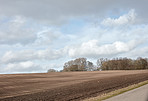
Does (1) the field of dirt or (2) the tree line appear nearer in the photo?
(1) the field of dirt

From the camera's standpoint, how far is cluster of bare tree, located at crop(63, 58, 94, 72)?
133125 mm

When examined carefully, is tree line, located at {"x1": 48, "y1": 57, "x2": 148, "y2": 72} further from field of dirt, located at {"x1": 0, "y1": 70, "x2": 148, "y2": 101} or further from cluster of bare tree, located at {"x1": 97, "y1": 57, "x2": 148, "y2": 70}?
field of dirt, located at {"x1": 0, "y1": 70, "x2": 148, "y2": 101}

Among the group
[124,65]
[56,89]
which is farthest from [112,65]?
[56,89]

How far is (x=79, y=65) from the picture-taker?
470ft

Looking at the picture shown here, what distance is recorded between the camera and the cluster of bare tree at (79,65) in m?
133

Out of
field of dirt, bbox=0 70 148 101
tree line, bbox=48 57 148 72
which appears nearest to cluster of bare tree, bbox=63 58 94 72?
tree line, bbox=48 57 148 72

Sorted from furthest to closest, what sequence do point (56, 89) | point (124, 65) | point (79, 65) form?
point (79, 65) → point (124, 65) → point (56, 89)

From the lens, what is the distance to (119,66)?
129 m

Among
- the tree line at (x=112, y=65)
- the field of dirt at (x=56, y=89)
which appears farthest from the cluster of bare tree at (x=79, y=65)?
the field of dirt at (x=56, y=89)

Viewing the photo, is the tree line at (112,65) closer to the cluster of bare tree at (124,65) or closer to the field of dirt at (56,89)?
the cluster of bare tree at (124,65)

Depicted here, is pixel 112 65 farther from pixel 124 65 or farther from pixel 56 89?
pixel 56 89

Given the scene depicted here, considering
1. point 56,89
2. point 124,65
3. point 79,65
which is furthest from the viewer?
point 79,65

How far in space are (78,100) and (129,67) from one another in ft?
386

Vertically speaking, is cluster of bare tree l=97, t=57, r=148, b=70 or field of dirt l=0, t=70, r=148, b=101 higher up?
cluster of bare tree l=97, t=57, r=148, b=70
